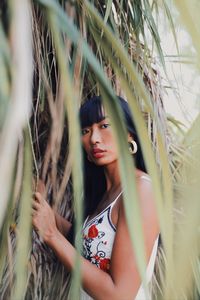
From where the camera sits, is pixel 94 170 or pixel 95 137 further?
pixel 94 170

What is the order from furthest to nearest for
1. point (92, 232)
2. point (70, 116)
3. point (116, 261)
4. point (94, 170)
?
point (94, 170) < point (92, 232) < point (116, 261) < point (70, 116)

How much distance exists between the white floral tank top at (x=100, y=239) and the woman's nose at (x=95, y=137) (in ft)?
0.38

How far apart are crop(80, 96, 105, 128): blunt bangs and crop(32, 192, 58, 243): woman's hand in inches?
7.8

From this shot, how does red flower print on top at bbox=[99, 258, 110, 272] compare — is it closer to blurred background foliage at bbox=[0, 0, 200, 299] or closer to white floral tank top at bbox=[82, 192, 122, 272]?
white floral tank top at bbox=[82, 192, 122, 272]

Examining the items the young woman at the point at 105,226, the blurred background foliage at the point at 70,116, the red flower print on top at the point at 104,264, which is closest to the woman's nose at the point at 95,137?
the young woman at the point at 105,226

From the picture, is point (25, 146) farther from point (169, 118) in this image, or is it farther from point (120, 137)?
point (169, 118)

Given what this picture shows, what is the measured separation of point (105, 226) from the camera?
4.50 feet

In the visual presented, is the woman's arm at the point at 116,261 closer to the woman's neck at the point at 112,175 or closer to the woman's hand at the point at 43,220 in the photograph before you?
the woman's hand at the point at 43,220

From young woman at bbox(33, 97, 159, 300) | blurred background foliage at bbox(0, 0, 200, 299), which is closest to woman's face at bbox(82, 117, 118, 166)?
young woman at bbox(33, 97, 159, 300)

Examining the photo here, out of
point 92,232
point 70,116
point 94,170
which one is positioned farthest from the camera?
point 94,170

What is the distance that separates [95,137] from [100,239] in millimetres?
205

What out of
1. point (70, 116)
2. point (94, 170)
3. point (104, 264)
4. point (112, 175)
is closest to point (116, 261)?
point (104, 264)

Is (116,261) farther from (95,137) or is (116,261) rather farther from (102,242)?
(95,137)

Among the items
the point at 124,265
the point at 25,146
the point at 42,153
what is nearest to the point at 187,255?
the point at 25,146
